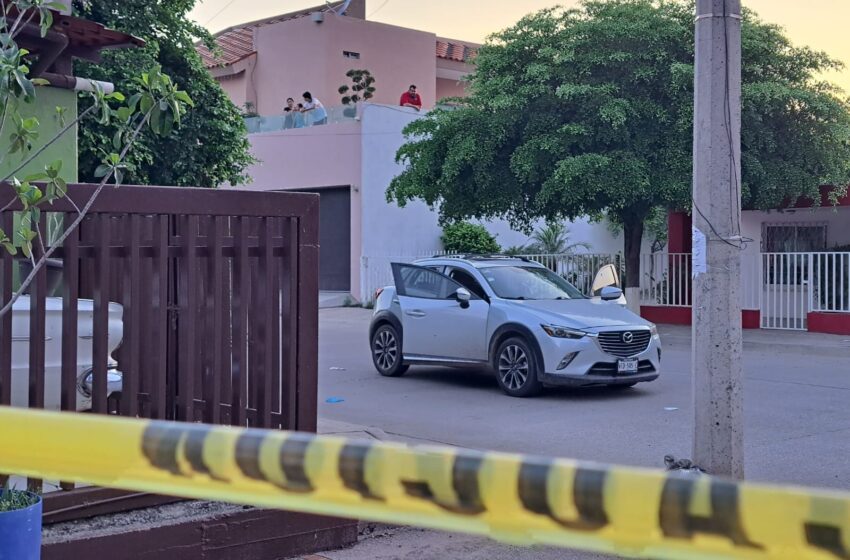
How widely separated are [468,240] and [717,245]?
22.1 metres

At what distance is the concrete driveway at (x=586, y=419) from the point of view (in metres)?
7.05

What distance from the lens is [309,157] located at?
27891mm

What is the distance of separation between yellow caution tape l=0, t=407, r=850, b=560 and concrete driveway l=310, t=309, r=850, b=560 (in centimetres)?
331

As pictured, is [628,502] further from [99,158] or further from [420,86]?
[420,86]

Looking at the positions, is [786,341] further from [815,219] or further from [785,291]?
[815,219]

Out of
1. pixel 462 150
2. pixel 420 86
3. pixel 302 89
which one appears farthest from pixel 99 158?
pixel 420 86

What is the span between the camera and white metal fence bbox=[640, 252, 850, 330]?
58.3 ft

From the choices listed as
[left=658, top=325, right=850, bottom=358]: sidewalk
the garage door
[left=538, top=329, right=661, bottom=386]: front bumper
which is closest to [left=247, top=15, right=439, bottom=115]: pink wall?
the garage door

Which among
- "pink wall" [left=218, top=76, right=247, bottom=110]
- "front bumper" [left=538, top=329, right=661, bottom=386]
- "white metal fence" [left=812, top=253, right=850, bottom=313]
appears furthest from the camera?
"pink wall" [left=218, top=76, right=247, bottom=110]

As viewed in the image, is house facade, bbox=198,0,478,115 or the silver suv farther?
house facade, bbox=198,0,478,115

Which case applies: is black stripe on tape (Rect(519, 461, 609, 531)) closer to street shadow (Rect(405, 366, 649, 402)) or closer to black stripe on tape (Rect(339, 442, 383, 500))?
black stripe on tape (Rect(339, 442, 383, 500))

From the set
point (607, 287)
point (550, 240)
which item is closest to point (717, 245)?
→ point (607, 287)

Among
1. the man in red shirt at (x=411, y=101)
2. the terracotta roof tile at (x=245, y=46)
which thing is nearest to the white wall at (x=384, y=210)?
the man in red shirt at (x=411, y=101)

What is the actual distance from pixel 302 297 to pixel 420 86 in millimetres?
29556
